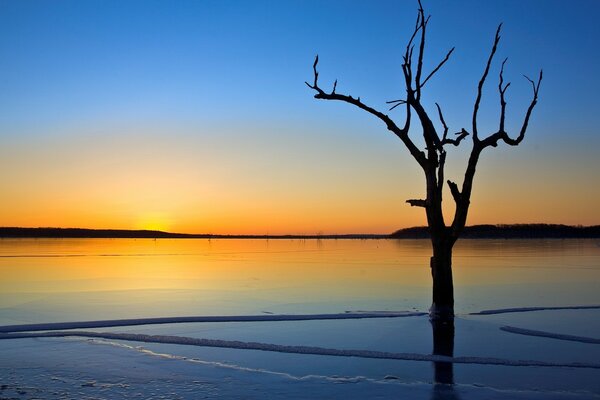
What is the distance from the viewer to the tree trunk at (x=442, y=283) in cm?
1292

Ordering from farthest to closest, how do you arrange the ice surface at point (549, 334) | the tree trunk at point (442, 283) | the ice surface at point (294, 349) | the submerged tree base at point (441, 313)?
the tree trunk at point (442, 283), the submerged tree base at point (441, 313), the ice surface at point (549, 334), the ice surface at point (294, 349)

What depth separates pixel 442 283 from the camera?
1306 cm

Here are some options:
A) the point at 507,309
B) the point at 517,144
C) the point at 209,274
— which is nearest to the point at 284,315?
the point at 507,309

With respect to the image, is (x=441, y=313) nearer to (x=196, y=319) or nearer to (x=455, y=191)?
(x=455, y=191)

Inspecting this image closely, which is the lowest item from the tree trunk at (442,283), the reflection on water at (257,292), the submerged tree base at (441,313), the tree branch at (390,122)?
the reflection on water at (257,292)

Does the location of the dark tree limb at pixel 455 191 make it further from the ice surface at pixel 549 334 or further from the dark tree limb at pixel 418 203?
the ice surface at pixel 549 334

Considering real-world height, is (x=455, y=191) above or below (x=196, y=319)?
above

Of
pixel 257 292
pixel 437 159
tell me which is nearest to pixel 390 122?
pixel 437 159

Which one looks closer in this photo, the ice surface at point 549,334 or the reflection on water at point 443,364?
the reflection on water at point 443,364

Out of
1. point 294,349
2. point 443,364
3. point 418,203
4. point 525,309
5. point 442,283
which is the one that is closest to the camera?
point 443,364

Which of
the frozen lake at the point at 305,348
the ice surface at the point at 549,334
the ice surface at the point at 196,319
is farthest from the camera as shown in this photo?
the ice surface at the point at 196,319

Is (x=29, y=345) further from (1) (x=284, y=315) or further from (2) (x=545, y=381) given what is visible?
(2) (x=545, y=381)

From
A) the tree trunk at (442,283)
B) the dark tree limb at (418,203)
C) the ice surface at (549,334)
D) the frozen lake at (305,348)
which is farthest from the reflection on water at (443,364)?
the dark tree limb at (418,203)

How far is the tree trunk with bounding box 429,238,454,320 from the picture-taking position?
1292 centimetres
